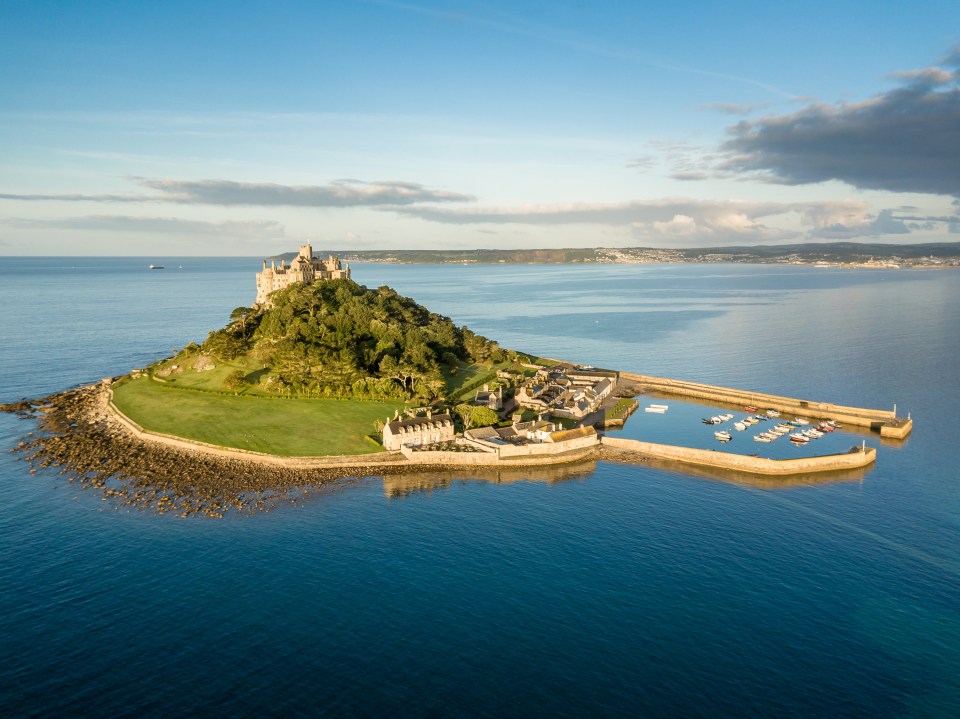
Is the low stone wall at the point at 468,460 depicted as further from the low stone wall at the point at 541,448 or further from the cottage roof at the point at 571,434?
the cottage roof at the point at 571,434

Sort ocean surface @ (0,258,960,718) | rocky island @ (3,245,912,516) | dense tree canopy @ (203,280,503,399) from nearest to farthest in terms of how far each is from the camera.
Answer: ocean surface @ (0,258,960,718) → rocky island @ (3,245,912,516) → dense tree canopy @ (203,280,503,399)

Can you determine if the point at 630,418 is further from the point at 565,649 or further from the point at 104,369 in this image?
the point at 104,369

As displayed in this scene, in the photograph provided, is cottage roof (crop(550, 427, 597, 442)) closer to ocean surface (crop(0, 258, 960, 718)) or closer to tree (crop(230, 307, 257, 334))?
ocean surface (crop(0, 258, 960, 718))

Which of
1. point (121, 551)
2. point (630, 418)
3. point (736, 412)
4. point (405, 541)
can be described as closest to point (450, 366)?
point (630, 418)

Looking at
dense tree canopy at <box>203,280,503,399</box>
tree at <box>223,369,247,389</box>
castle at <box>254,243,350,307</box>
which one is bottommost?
tree at <box>223,369,247,389</box>

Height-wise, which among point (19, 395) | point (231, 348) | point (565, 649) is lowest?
point (565, 649)

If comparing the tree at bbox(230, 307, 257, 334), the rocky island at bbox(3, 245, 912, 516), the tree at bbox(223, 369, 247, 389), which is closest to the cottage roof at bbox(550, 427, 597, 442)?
the rocky island at bbox(3, 245, 912, 516)
